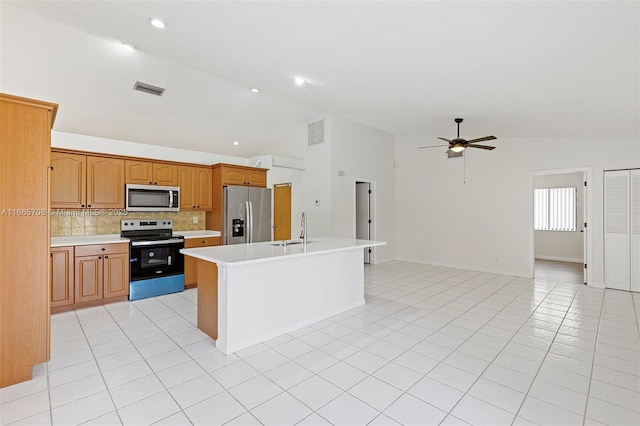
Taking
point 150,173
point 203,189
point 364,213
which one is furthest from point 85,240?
point 364,213

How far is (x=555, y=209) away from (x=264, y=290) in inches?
333

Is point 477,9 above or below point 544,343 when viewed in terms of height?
above

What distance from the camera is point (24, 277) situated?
226 cm

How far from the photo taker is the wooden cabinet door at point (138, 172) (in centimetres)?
460

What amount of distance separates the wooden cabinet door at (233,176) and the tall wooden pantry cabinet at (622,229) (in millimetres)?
6429

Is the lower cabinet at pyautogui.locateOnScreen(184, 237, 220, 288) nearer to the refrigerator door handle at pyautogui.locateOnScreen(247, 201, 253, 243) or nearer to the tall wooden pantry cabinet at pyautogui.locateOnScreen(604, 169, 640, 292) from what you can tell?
the refrigerator door handle at pyautogui.locateOnScreen(247, 201, 253, 243)

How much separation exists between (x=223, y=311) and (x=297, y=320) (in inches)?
35.2

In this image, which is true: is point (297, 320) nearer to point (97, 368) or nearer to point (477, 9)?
point (97, 368)

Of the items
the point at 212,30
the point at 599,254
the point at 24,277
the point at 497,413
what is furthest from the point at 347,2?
the point at 599,254

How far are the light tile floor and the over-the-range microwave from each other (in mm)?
1537

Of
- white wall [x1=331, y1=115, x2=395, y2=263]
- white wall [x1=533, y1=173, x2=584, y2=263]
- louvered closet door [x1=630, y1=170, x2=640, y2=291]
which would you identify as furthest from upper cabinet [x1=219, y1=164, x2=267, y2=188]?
white wall [x1=533, y1=173, x2=584, y2=263]

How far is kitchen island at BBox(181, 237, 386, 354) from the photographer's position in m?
2.78

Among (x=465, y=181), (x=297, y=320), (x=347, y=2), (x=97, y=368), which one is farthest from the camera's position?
(x=465, y=181)

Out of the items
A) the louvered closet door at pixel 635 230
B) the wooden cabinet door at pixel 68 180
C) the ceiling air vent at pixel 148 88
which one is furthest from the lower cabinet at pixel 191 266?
the louvered closet door at pixel 635 230
